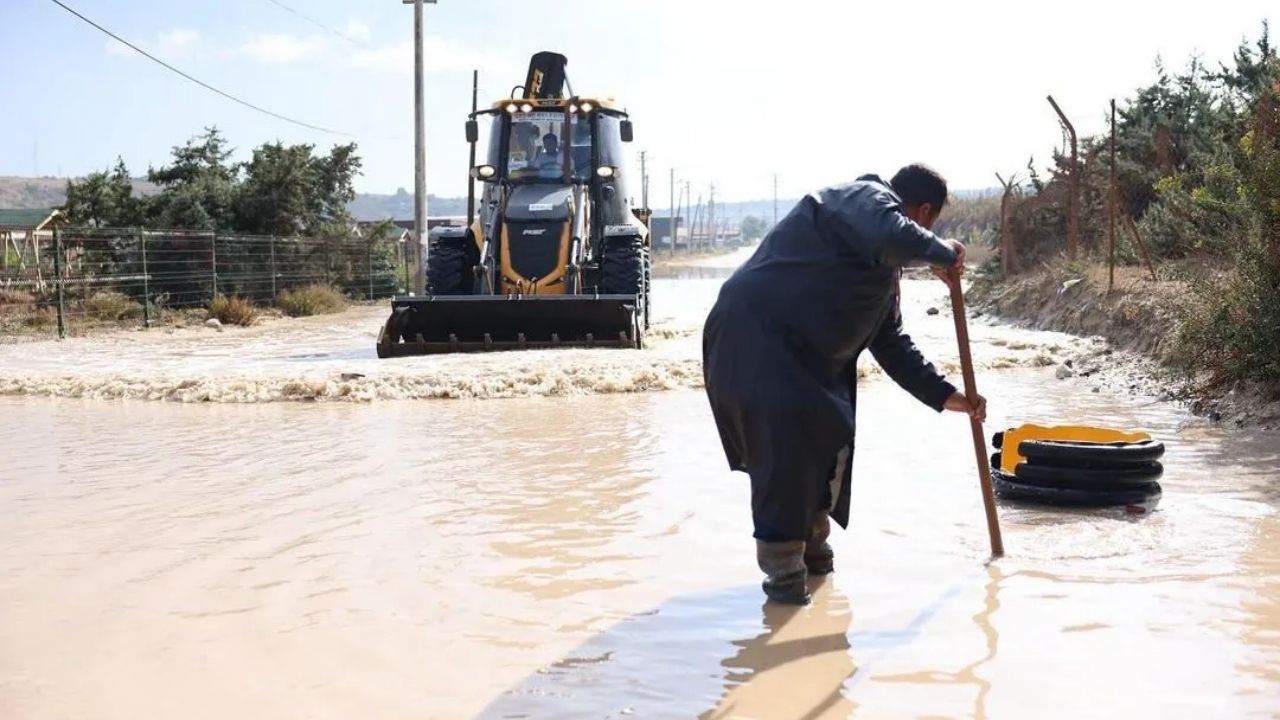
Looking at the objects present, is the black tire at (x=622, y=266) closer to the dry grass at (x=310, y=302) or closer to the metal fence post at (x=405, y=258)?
the dry grass at (x=310, y=302)

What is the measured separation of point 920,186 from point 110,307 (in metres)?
18.3

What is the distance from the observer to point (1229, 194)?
12.4 m

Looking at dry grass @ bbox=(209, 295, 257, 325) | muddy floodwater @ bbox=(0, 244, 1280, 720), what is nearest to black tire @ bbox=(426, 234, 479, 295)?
muddy floodwater @ bbox=(0, 244, 1280, 720)

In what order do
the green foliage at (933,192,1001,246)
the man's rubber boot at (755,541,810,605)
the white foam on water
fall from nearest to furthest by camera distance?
the man's rubber boot at (755,541,810,605)
the white foam on water
the green foliage at (933,192,1001,246)

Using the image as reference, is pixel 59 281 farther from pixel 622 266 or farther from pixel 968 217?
pixel 968 217

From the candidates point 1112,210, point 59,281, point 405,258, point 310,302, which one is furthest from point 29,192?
point 1112,210

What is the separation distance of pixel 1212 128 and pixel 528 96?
963 centimetres

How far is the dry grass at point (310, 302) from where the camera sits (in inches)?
993

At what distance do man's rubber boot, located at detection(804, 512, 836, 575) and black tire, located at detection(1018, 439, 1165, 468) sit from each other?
158 centimetres

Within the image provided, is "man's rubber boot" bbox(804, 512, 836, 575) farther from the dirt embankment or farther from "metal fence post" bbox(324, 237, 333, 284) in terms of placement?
"metal fence post" bbox(324, 237, 333, 284)

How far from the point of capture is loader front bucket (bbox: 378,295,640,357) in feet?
45.6

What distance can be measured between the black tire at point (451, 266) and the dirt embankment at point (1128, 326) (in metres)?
6.77

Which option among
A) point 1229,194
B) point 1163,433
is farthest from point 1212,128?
point 1163,433

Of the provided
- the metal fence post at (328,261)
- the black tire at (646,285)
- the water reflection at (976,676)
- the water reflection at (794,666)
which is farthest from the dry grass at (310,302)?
the water reflection at (976,676)
